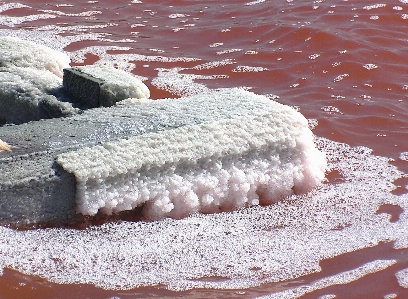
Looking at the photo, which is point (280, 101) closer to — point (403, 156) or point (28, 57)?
point (403, 156)

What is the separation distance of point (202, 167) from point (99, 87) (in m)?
0.69

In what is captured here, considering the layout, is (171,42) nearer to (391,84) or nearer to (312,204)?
(391,84)

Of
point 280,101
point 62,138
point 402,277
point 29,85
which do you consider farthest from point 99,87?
point 402,277

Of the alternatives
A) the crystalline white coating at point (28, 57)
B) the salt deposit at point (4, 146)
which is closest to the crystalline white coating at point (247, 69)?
the crystalline white coating at point (28, 57)

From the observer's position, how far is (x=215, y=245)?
2275 millimetres

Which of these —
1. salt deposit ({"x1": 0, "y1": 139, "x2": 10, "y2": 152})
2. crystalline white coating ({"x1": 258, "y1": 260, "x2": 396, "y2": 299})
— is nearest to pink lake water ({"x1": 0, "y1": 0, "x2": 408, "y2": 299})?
crystalline white coating ({"x1": 258, "y1": 260, "x2": 396, "y2": 299})

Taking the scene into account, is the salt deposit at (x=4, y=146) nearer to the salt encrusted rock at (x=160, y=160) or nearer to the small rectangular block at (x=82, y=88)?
the salt encrusted rock at (x=160, y=160)

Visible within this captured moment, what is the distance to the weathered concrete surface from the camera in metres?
2.23

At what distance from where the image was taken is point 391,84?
4.00 metres

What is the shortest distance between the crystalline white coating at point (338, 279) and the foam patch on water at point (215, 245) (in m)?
0.01

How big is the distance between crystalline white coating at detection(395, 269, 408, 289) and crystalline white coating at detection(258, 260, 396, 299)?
5 cm

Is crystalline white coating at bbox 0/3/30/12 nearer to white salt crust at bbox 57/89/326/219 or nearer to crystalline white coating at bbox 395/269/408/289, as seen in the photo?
white salt crust at bbox 57/89/326/219

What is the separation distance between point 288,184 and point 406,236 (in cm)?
51

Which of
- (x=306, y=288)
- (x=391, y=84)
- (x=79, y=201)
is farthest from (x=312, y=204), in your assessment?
(x=391, y=84)
